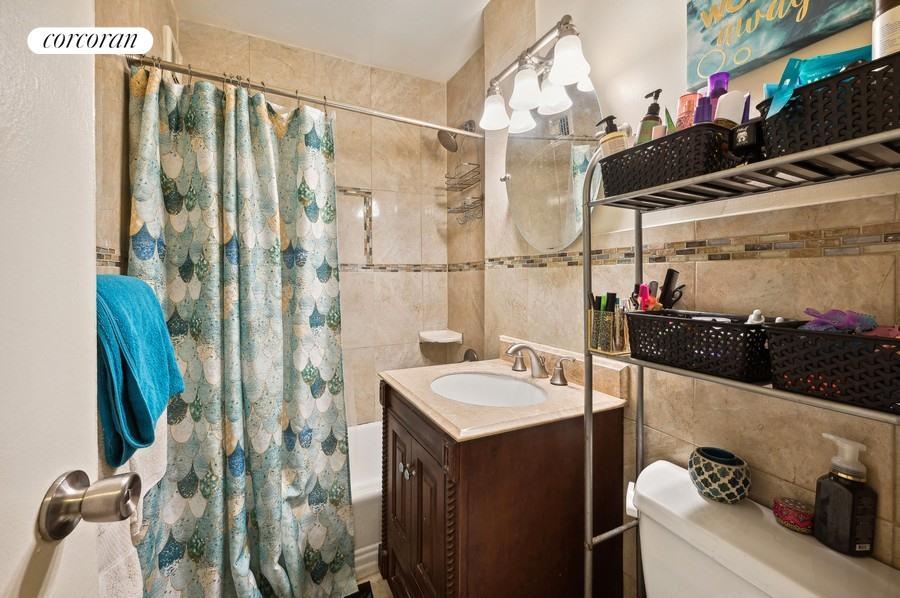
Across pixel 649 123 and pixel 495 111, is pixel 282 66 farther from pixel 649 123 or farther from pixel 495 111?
pixel 649 123

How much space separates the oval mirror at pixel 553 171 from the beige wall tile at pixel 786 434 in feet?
2.13

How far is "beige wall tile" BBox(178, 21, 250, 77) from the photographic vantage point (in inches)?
70.6

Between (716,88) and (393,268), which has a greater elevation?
(716,88)

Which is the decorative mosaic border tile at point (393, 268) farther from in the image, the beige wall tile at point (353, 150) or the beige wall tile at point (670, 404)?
the beige wall tile at point (670, 404)

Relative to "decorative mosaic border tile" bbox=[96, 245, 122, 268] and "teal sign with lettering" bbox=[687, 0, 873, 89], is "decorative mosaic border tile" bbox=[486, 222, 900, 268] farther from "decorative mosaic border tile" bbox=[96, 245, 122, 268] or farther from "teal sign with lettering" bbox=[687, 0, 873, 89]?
"decorative mosaic border tile" bbox=[96, 245, 122, 268]

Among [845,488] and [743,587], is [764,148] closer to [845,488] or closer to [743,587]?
[845,488]

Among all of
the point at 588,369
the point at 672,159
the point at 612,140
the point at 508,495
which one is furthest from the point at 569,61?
the point at 508,495

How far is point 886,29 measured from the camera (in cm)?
45

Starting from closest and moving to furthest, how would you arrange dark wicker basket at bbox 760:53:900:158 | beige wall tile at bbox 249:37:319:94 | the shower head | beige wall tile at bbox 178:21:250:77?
dark wicker basket at bbox 760:53:900:158
beige wall tile at bbox 178:21:250:77
beige wall tile at bbox 249:37:319:94
the shower head

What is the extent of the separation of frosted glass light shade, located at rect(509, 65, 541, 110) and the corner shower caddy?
0.62m

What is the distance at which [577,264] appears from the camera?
1252mm

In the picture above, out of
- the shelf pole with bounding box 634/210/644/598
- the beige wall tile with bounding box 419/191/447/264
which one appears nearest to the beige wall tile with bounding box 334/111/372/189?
the beige wall tile with bounding box 419/191/447/264

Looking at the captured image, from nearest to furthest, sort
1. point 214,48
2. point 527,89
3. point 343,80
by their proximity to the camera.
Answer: point 527,89 → point 214,48 → point 343,80

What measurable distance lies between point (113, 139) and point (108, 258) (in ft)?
1.18
